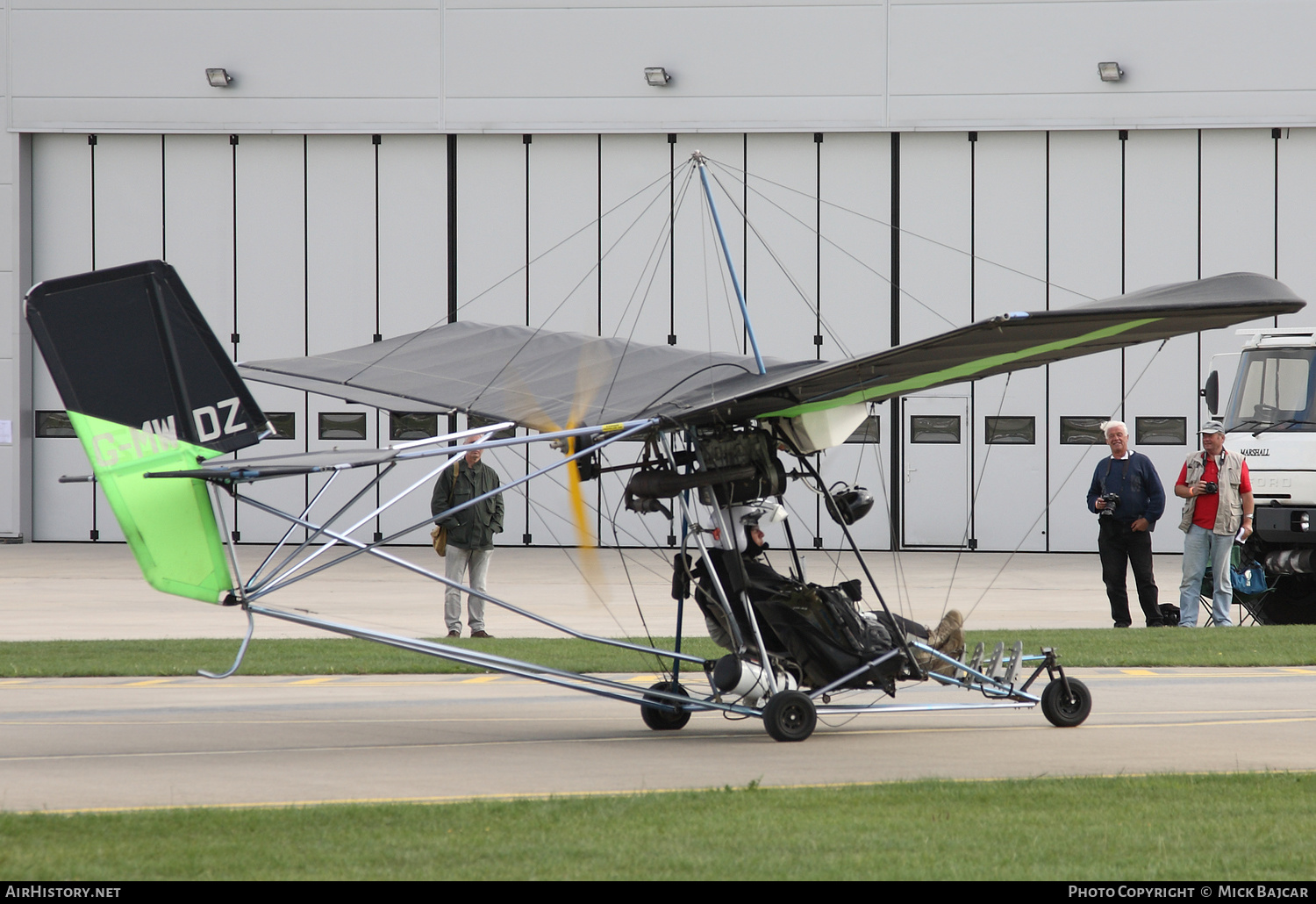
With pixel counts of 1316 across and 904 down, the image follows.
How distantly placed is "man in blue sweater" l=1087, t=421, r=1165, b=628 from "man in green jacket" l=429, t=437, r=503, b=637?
22.1ft

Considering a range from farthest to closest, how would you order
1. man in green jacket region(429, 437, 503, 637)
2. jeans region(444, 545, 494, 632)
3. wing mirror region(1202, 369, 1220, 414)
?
wing mirror region(1202, 369, 1220, 414)
man in green jacket region(429, 437, 503, 637)
jeans region(444, 545, 494, 632)

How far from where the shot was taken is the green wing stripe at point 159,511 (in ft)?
25.8

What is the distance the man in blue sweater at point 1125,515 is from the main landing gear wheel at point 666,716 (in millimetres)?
7832

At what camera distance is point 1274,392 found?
17609 millimetres

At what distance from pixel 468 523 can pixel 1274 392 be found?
33.2 ft

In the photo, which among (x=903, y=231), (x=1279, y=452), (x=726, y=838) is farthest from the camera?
(x=903, y=231)

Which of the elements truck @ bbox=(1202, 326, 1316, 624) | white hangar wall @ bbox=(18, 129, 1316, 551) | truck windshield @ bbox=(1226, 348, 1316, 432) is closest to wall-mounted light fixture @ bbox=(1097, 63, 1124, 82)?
white hangar wall @ bbox=(18, 129, 1316, 551)

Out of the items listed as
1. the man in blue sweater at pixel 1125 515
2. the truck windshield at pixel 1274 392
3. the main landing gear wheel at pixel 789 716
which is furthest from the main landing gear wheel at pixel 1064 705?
the truck windshield at pixel 1274 392

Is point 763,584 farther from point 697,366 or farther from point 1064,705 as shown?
point 1064,705

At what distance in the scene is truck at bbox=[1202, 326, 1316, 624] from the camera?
16.9 meters

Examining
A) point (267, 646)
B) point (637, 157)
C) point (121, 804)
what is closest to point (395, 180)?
point (637, 157)

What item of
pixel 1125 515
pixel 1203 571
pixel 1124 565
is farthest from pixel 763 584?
pixel 1203 571

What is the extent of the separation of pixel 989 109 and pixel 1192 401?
6.64m

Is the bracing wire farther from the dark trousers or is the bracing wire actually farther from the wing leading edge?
the wing leading edge
